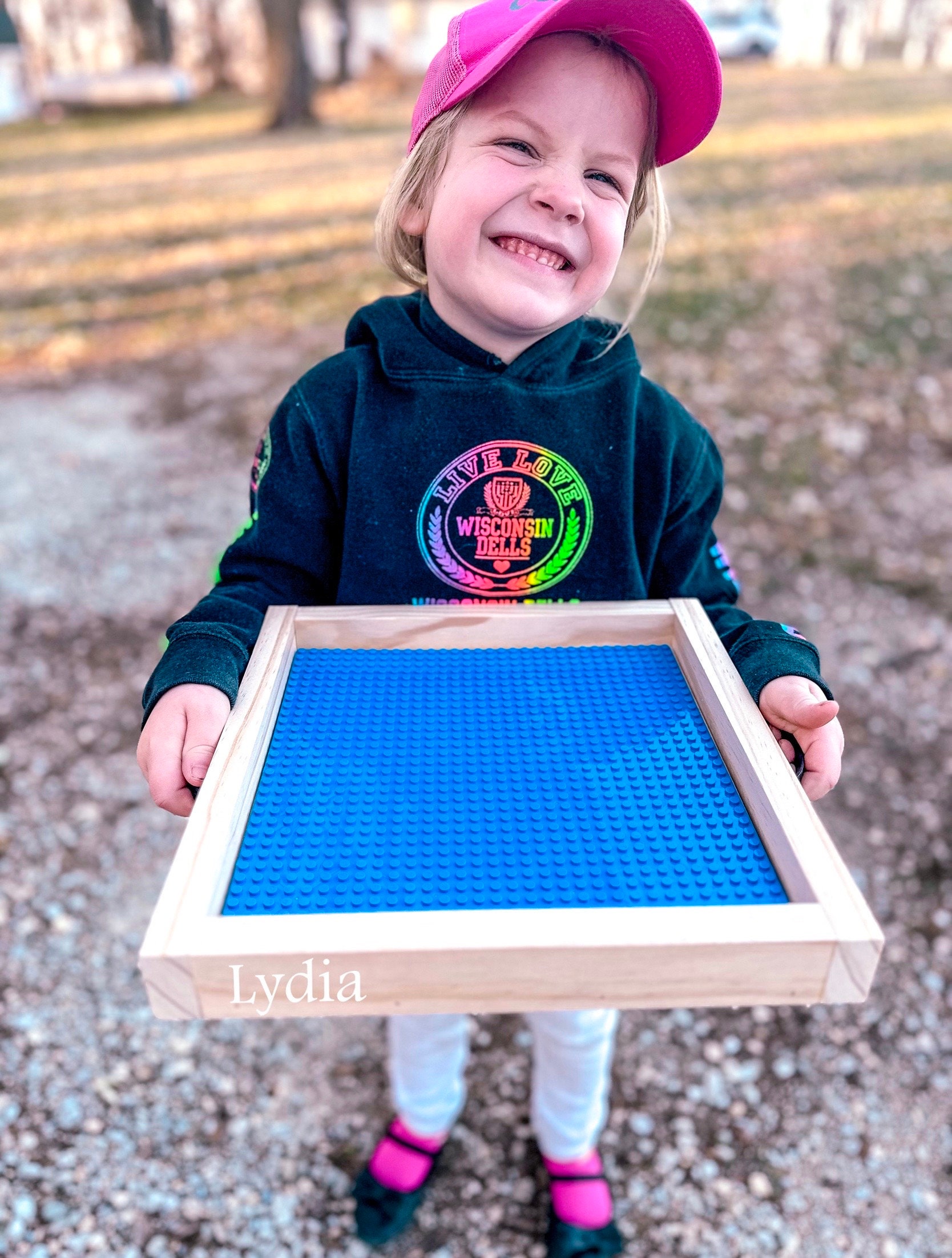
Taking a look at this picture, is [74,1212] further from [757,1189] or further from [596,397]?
[596,397]

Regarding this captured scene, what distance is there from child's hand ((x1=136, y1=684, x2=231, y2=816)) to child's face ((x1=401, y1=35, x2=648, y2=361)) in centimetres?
80

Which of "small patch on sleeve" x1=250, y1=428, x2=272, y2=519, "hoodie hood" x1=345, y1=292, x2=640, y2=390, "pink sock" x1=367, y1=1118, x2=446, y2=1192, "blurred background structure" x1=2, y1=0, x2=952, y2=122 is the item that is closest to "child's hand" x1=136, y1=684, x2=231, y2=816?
"small patch on sleeve" x1=250, y1=428, x2=272, y2=519

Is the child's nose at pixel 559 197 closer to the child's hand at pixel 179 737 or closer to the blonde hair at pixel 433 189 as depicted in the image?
the blonde hair at pixel 433 189

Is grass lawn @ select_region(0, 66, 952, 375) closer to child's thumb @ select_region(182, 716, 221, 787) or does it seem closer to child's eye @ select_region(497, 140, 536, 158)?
child's eye @ select_region(497, 140, 536, 158)

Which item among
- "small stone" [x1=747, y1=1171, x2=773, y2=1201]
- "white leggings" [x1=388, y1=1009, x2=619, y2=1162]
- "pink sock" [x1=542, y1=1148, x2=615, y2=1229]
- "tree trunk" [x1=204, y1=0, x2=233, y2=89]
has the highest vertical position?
"tree trunk" [x1=204, y1=0, x2=233, y2=89]

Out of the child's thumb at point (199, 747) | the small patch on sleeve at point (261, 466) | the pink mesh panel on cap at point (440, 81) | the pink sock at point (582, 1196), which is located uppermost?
the pink mesh panel on cap at point (440, 81)

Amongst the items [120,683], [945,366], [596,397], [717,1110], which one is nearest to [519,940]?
[596,397]

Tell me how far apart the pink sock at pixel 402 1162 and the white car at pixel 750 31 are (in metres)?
7.12

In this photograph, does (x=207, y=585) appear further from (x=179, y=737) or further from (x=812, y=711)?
(x=812, y=711)

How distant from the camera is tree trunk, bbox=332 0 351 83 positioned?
59.3ft

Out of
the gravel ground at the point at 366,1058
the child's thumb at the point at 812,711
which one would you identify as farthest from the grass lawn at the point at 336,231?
the child's thumb at the point at 812,711

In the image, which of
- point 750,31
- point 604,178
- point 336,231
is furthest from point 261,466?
point 750,31

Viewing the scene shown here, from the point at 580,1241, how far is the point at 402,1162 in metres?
0.48

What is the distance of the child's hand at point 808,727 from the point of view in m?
1.45
